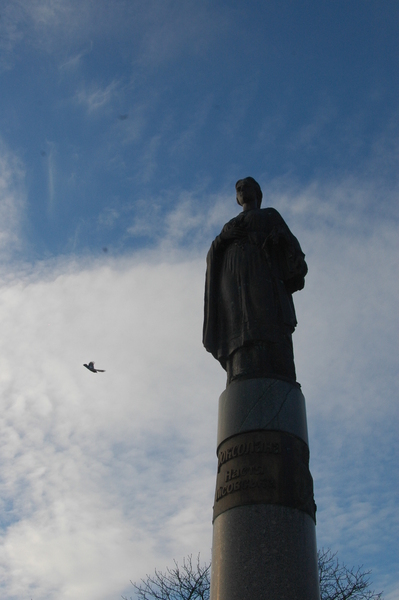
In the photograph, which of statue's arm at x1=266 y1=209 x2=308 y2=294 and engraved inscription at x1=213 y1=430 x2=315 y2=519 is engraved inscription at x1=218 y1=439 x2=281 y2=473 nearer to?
engraved inscription at x1=213 y1=430 x2=315 y2=519

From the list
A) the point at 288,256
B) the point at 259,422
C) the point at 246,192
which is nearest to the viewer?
the point at 259,422

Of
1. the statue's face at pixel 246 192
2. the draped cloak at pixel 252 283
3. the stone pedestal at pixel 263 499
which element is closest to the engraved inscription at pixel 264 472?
the stone pedestal at pixel 263 499

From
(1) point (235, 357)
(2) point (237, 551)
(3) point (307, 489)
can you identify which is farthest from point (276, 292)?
(2) point (237, 551)

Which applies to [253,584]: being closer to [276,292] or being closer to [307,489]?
[307,489]

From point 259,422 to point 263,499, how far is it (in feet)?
2.80

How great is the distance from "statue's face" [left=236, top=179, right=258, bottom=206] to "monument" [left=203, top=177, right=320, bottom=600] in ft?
1.00

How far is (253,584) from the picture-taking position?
5297 mm

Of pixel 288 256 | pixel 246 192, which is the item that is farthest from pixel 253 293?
pixel 246 192

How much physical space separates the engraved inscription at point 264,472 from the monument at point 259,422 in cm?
1

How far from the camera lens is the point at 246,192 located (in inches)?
356

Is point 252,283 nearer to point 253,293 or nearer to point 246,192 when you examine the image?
point 253,293

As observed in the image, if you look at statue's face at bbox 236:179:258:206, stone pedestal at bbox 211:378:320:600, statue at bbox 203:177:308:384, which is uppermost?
statue's face at bbox 236:179:258:206

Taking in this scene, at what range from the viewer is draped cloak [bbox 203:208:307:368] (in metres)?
7.36

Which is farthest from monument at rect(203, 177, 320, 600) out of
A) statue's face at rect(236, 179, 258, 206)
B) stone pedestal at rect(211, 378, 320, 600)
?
statue's face at rect(236, 179, 258, 206)
